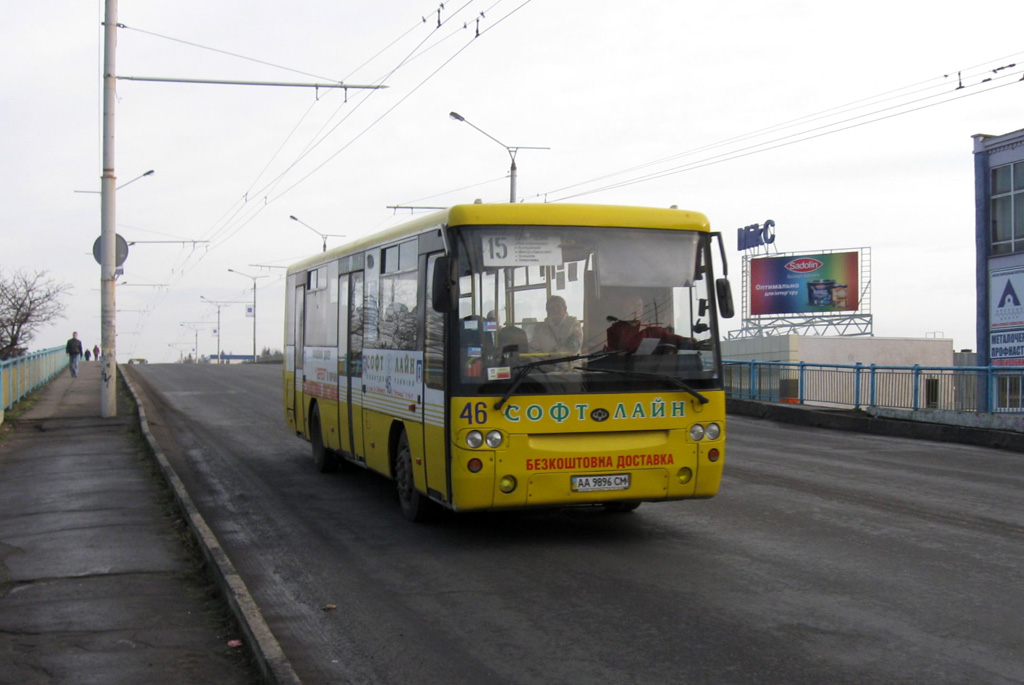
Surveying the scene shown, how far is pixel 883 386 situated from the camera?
2289 centimetres

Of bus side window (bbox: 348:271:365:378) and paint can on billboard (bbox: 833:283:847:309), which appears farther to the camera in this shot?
paint can on billboard (bbox: 833:283:847:309)

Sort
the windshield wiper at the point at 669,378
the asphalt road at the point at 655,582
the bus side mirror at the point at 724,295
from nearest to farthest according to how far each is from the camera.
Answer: the asphalt road at the point at 655,582 < the windshield wiper at the point at 669,378 < the bus side mirror at the point at 724,295

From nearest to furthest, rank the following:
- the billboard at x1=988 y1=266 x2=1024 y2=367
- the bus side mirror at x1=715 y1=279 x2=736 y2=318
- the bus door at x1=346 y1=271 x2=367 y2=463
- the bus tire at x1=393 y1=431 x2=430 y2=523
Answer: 1. the bus side mirror at x1=715 y1=279 x2=736 y2=318
2. the bus tire at x1=393 y1=431 x2=430 y2=523
3. the bus door at x1=346 y1=271 x2=367 y2=463
4. the billboard at x1=988 y1=266 x2=1024 y2=367

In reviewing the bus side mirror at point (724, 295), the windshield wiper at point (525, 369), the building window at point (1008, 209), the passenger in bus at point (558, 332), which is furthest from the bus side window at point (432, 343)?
the building window at point (1008, 209)

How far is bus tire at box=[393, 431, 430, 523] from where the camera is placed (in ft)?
32.3

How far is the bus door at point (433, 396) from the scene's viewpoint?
346 inches

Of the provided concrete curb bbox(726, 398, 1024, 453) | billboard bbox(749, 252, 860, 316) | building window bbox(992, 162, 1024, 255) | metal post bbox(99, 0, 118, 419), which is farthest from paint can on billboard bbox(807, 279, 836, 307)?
metal post bbox(99, 0, 118, 419)

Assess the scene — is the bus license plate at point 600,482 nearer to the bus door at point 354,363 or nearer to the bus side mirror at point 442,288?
the bus side mirror at point 442,288

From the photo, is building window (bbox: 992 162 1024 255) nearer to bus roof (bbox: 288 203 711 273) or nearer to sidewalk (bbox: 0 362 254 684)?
bus roof (bbox: 288 203 711 273)

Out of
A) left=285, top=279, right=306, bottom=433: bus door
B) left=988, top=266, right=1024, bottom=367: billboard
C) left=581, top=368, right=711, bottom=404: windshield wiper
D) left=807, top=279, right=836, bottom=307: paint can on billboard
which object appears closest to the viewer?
left=581, top=368, right=711, bottom=404: windshield wiper

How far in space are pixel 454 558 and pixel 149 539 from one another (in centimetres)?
261

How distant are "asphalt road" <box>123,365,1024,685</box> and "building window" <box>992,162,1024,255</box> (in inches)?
992

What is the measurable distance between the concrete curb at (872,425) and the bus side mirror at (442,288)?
13.3 metres

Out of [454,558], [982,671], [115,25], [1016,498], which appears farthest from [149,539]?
[115,25]
